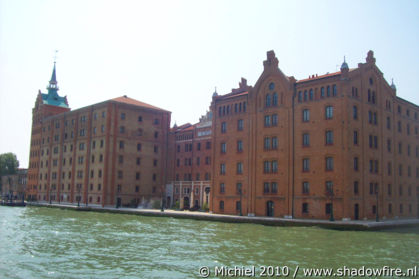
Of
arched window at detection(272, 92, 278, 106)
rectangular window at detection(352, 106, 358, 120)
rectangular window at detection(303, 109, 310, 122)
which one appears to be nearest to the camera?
rectangular window at detection(352, 106, 358, 120)

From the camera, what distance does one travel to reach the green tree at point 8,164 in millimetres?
141075

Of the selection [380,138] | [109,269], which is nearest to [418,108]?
[380,138]

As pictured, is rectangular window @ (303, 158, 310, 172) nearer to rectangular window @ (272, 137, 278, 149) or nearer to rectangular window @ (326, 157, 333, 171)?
rectangular window @ (326, 157, 333, 171)

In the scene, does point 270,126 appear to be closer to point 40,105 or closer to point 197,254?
point 197,254

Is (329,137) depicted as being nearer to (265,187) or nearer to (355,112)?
(355,112)

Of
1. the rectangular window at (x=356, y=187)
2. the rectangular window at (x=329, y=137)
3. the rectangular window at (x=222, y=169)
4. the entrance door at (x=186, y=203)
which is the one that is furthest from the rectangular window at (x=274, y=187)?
the entrance door at (x=186, y=203)

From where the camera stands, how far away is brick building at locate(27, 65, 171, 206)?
72463mm

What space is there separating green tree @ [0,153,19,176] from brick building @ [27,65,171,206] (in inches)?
2403

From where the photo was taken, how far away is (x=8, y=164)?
143 meters

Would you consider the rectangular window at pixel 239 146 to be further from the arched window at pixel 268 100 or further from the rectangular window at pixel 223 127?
the arched window at pixel 268 100

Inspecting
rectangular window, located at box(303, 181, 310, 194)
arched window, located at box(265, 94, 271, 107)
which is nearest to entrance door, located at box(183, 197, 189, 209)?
arched window, located at box(265, 94, 271, 107)

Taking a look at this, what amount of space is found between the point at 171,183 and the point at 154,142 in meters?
8.28

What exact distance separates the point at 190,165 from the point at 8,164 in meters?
93.9

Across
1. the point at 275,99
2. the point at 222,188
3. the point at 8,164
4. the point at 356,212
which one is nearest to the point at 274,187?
the point at 222,188
